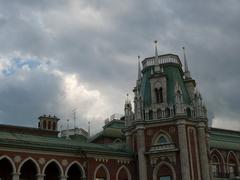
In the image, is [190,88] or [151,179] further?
[190,88]

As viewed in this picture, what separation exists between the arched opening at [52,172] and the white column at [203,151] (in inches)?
694

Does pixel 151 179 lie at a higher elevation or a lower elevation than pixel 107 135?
lower

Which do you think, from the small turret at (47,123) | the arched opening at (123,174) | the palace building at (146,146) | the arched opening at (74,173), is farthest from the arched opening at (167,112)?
the small turret at (47,123)

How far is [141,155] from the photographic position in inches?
2066

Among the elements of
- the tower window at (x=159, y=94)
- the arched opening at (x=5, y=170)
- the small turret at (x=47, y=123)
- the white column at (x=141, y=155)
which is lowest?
the arched opening at (x=5, y=170)

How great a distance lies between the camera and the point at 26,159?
44.9 m

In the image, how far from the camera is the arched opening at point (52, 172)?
48.4m

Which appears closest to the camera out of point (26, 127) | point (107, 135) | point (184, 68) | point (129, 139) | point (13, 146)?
point (13, 146)

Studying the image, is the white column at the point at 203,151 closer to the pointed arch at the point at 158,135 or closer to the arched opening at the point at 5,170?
the pointed arch at the point at 158,135

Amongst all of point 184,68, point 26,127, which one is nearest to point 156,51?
point 184,68

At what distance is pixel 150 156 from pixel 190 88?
12057 millimetres

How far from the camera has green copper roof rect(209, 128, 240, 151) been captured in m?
70.5

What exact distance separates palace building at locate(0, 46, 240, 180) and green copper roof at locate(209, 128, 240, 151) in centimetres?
1548

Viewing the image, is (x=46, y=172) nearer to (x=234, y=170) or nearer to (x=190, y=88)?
(x=190, y=88)
